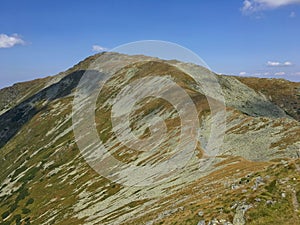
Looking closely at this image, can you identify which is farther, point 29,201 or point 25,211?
point 29,201

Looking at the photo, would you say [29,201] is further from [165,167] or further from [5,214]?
[165,167]

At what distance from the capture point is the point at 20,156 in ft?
650

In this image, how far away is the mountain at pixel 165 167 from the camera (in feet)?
134

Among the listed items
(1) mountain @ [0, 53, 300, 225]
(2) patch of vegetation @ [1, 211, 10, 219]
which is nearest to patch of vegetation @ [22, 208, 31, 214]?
(1) mountain @ [0, 53, 300, 225]

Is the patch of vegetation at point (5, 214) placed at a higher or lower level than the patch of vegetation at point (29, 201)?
lower

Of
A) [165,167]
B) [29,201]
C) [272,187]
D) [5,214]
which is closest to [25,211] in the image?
[29,201]

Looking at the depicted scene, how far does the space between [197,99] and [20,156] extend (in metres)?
121

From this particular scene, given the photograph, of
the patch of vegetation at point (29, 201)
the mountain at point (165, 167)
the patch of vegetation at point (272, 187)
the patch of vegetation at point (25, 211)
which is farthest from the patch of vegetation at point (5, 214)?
the patch of vegetation at point (272, 187)

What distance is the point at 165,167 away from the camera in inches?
3691

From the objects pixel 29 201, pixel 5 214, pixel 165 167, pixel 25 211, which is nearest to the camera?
pixel 165 167

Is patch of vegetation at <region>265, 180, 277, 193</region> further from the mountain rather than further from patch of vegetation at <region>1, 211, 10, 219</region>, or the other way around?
patch of vegetation at <region>1, 211, 10, 219</region>

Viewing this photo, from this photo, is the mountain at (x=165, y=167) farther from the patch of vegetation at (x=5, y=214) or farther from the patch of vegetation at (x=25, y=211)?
the patch of vegetation at (x=25, y=211)

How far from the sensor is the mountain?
40.8 meters

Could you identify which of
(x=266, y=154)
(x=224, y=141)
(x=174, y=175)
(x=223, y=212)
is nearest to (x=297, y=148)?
(x=266, y=154)
